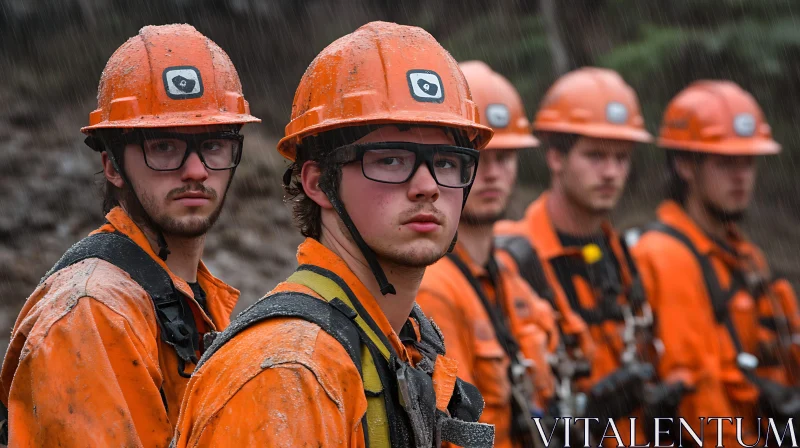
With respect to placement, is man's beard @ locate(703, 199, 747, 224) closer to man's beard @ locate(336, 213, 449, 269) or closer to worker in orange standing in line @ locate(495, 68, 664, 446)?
worker in orange standing in line @ locate(495, 68, 664, 446)

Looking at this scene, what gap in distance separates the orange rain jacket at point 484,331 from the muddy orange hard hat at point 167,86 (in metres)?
1.36

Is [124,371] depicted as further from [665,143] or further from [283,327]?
[665,143]

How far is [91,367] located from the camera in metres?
3.35

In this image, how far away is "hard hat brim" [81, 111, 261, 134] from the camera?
13.5ft

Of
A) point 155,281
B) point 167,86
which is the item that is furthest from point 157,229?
point 167,86

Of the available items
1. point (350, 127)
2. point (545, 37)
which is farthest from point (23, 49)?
point (350, 127)

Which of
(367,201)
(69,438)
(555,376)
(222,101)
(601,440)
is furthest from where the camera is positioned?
(601,440)

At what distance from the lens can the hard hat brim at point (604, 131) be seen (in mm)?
7434

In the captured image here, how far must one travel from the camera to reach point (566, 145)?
755cm

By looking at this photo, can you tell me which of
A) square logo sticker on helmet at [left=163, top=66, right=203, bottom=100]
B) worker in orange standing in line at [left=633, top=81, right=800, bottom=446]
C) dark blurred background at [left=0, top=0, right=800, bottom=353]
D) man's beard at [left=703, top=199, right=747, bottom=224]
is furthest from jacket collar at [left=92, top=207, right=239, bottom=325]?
dark blurred background at [left=0, top=0, right=800, bottom=353]

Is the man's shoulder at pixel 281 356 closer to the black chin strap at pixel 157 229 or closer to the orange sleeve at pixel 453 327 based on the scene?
the black chin strap at pixel 157 229

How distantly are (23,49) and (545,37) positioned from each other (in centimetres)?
558

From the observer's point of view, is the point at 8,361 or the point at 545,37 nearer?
the point at 8,361

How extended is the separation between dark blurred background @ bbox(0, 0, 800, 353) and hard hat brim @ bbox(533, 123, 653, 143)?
3.31 metres
